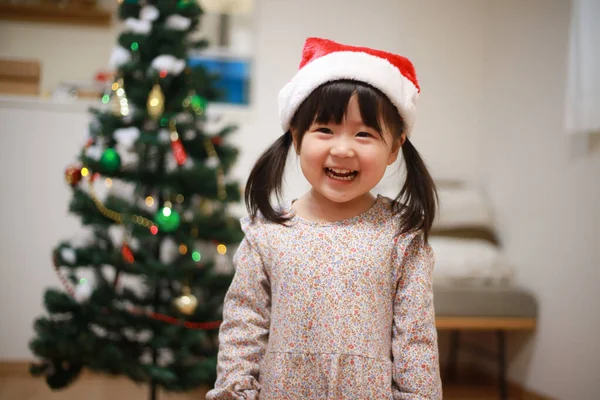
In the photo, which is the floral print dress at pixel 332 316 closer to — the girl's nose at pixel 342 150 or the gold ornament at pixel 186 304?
the girl's nose at pixel 342 150

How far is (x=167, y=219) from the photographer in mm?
1861

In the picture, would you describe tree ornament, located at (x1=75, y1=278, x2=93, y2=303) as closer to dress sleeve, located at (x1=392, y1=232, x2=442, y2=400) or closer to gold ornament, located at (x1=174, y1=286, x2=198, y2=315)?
gold ornament, located at (x1=174, y1=286, x2=198, y2=315)

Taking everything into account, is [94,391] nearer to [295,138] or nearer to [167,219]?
[167,219]

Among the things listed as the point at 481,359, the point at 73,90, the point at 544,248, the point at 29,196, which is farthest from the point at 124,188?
the point at 481,359

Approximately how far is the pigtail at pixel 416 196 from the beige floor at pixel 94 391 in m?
1.85

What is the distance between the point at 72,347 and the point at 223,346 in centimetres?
118

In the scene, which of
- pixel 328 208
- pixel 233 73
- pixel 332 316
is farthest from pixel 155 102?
pixel 233 73

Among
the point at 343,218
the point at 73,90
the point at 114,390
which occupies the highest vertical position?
the point at 73,90

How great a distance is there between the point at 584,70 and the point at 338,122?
59.8 inches

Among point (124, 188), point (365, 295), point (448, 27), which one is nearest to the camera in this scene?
point (365, 295)

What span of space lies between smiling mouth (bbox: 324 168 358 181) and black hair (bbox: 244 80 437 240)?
75mm

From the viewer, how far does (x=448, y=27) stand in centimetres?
318

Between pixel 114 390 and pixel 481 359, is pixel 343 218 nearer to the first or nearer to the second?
pixel 114 390

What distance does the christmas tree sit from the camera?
6.22 feet
